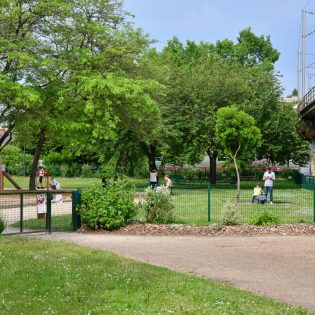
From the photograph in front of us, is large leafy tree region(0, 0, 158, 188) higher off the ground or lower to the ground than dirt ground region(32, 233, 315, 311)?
higher

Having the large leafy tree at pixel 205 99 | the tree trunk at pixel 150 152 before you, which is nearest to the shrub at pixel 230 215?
the large leafy tree at pixel 205 99

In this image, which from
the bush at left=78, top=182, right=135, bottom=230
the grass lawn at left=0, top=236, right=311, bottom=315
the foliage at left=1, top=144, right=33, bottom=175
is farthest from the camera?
the foliage at left=1, top=144, right=33, bottom=175

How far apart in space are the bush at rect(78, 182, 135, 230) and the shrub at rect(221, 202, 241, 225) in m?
2.58

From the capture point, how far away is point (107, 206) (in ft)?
50.5

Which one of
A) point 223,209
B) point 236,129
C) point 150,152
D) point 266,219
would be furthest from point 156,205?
point 150,152

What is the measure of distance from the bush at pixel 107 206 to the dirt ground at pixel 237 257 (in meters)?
0.52

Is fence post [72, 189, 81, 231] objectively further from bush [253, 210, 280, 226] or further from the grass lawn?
the grass lawn

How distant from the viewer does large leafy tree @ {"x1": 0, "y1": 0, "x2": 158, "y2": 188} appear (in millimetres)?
20859

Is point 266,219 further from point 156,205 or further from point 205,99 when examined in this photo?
point 205,99

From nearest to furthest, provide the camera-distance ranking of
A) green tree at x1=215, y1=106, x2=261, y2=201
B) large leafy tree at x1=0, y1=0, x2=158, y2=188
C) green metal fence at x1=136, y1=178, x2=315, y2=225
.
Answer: green metal fence at x1=136, y1=178, x2=315, y2=225
large leafy tree at x1=0, y1=0, x2=158, y2=188
green tree at x1=215, y1=106, x2=261, y2=201

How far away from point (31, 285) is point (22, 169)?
188ft

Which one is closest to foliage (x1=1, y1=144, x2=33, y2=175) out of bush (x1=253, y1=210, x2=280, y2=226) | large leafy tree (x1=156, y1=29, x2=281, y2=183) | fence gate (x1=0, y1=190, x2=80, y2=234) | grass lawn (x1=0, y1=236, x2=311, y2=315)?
large leafy tree (x1=156, y1=29, x2=281, y2=183)

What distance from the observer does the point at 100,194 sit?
1557cm

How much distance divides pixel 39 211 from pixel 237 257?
633cm
